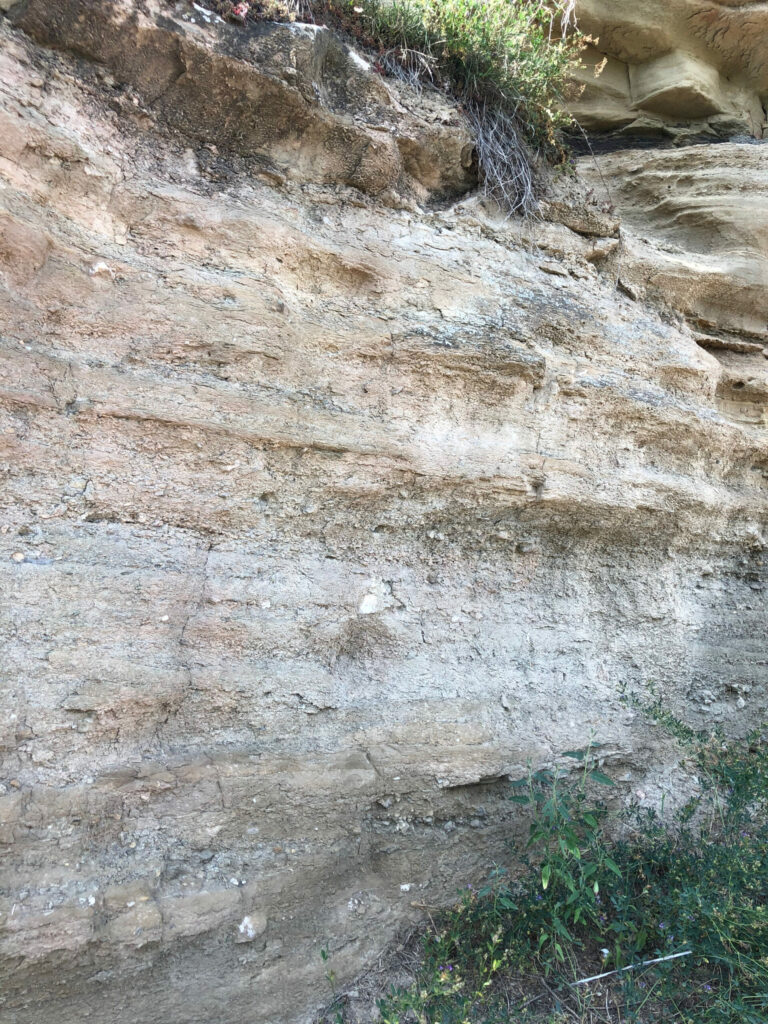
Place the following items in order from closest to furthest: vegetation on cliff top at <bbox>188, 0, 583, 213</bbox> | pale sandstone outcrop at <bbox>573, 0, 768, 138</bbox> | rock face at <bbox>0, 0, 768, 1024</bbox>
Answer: rock face at <bbox>0, 0, 768, 1024</bbox>, vegetation on cliff top at <bbox>188, 0, 583, 213</bbox>, pale sandstone outcrop at <bbox>573, 0, 768, 138</bbox>

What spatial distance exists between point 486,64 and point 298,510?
2639mm

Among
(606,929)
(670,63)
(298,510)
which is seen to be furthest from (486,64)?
(606,929)

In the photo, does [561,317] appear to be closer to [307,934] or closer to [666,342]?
[666,342]

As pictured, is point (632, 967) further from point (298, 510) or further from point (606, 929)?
point (298, 510)

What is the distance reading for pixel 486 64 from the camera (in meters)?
3.69

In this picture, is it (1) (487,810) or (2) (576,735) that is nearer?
(1) (487,810)

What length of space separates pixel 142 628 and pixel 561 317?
2418 millimetres

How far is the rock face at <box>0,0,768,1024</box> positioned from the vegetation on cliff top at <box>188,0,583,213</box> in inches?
8.1

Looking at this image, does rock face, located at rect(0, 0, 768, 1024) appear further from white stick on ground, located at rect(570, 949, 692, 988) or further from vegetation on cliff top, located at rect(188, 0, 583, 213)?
white stick on ground, located at rect(570, 949, 692, 988)

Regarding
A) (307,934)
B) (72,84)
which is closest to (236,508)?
(307,934)

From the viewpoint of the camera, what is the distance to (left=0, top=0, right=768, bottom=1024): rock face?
8.01 ft

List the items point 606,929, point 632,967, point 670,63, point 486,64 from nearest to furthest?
point 632,967 < point 606,929 < point 486,64 < point 670,63

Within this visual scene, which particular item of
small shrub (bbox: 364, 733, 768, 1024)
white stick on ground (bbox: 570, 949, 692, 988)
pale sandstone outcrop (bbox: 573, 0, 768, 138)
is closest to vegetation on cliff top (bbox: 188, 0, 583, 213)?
pale sandstone outcrop (bbox: 573, 0, 768, 138)

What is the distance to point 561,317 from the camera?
3.45 metres
